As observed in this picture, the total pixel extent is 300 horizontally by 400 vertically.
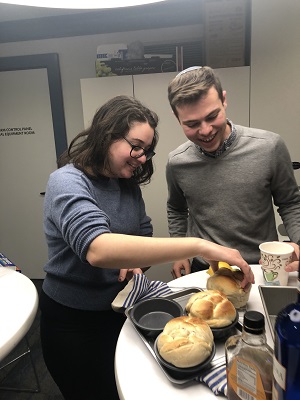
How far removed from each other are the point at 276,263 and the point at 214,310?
33cm

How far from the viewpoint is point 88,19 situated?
2.84 meters

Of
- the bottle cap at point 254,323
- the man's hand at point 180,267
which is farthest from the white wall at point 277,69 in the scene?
the bottle cap at point 254,323

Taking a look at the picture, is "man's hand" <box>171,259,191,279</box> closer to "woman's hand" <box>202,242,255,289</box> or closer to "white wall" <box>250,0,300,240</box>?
"woman's hand" <box>202,242,255,289</box>

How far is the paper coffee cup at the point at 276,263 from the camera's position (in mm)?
1027

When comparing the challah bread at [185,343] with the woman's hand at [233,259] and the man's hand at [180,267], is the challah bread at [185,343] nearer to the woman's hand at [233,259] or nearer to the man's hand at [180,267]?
the woman's hand at [233,259]

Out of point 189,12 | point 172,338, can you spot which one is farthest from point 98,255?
point 189,12

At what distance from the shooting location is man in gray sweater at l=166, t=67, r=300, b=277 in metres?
1.39

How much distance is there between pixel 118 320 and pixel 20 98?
2.67 metres

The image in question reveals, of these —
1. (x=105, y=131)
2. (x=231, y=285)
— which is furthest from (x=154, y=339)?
(x=105, y=131)

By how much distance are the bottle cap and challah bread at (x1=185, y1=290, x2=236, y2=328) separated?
0.28 m

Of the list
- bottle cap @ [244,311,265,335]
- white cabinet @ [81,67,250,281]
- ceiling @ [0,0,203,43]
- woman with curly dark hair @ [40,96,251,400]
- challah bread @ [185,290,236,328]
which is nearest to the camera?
bottle cap @ [244,311,265,335]

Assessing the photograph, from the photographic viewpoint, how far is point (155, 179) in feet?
8.46

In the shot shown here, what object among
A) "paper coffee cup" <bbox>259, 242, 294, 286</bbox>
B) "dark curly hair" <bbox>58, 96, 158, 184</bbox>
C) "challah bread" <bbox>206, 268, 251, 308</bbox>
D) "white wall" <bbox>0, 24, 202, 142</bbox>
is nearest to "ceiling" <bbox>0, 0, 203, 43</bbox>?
"white wall" <bbox>0, 24, 202, 142</bbox>

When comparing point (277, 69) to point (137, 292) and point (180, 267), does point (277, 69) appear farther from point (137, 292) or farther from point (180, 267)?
point (137, 292)
